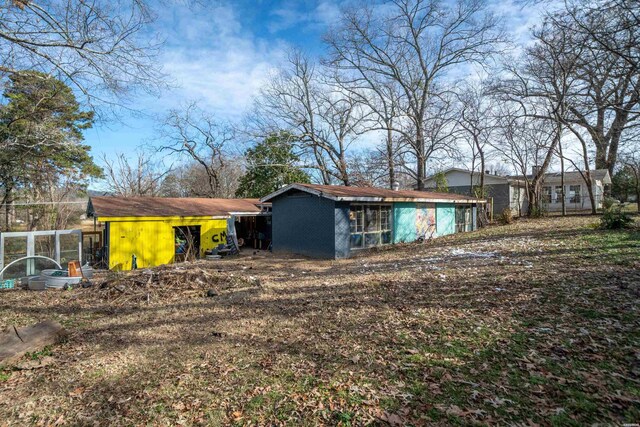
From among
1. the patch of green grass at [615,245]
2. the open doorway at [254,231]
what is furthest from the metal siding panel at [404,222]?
the open doorway at [254,231]

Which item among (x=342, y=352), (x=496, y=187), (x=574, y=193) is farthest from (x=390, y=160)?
(x=342, y=352)

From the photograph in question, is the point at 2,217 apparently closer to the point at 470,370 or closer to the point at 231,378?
the point at 231,378

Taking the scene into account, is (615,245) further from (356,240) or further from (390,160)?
(390,160)

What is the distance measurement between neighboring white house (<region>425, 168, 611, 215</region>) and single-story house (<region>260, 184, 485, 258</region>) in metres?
15.2

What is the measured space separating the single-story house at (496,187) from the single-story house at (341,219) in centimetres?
1400

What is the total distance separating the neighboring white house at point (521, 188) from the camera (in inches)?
1236

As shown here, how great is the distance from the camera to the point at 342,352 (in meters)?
4.45

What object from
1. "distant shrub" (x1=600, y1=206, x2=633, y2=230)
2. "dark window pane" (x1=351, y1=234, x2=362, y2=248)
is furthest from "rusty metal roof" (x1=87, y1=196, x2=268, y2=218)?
"distant shrub" (x1=600, y1=206, x2=633, y2=230)

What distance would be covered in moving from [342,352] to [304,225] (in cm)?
1048

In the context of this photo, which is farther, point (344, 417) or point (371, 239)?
point (371, 239)

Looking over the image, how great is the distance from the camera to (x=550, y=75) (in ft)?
63.7

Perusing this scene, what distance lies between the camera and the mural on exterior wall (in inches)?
714

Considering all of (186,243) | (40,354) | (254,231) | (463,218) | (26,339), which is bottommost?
(40,354)

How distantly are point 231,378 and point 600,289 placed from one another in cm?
673
